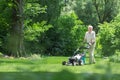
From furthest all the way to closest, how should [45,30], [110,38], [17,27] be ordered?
[45,30] < [110,38] < [17,27]

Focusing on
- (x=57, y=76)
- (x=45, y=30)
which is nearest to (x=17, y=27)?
(x=45, y=30)

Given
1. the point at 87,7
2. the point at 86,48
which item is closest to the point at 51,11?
the point at 86,48

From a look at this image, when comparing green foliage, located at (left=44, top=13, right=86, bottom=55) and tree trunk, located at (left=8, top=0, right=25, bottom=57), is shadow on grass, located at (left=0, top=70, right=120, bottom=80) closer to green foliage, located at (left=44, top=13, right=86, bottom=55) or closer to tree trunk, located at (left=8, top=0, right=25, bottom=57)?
tree trunk, located at (left=8, top=0, right=25, bottom=57)

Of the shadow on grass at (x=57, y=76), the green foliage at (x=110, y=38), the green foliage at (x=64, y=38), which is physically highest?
the shadow on grass at (x=57, y=76)

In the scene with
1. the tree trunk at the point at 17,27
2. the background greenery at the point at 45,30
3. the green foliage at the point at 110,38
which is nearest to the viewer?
the tree trunk at the point at 17,27

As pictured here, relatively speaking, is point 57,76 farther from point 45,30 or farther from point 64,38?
point 64,38

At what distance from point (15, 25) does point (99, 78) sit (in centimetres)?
1908

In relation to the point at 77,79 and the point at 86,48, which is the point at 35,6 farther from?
the point at 77,79

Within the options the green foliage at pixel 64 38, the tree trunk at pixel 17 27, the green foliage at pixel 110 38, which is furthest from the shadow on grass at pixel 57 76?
the green foliage at pixel 64 38

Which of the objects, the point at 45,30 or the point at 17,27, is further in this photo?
the point at 45,30

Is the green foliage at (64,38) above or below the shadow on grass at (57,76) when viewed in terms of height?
below

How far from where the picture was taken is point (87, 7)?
51156 millimetres

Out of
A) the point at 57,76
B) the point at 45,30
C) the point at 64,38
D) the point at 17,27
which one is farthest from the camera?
the point at 64,38

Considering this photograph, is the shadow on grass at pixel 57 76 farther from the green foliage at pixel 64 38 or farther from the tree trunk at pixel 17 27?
the green foliage at pixel 64 38
